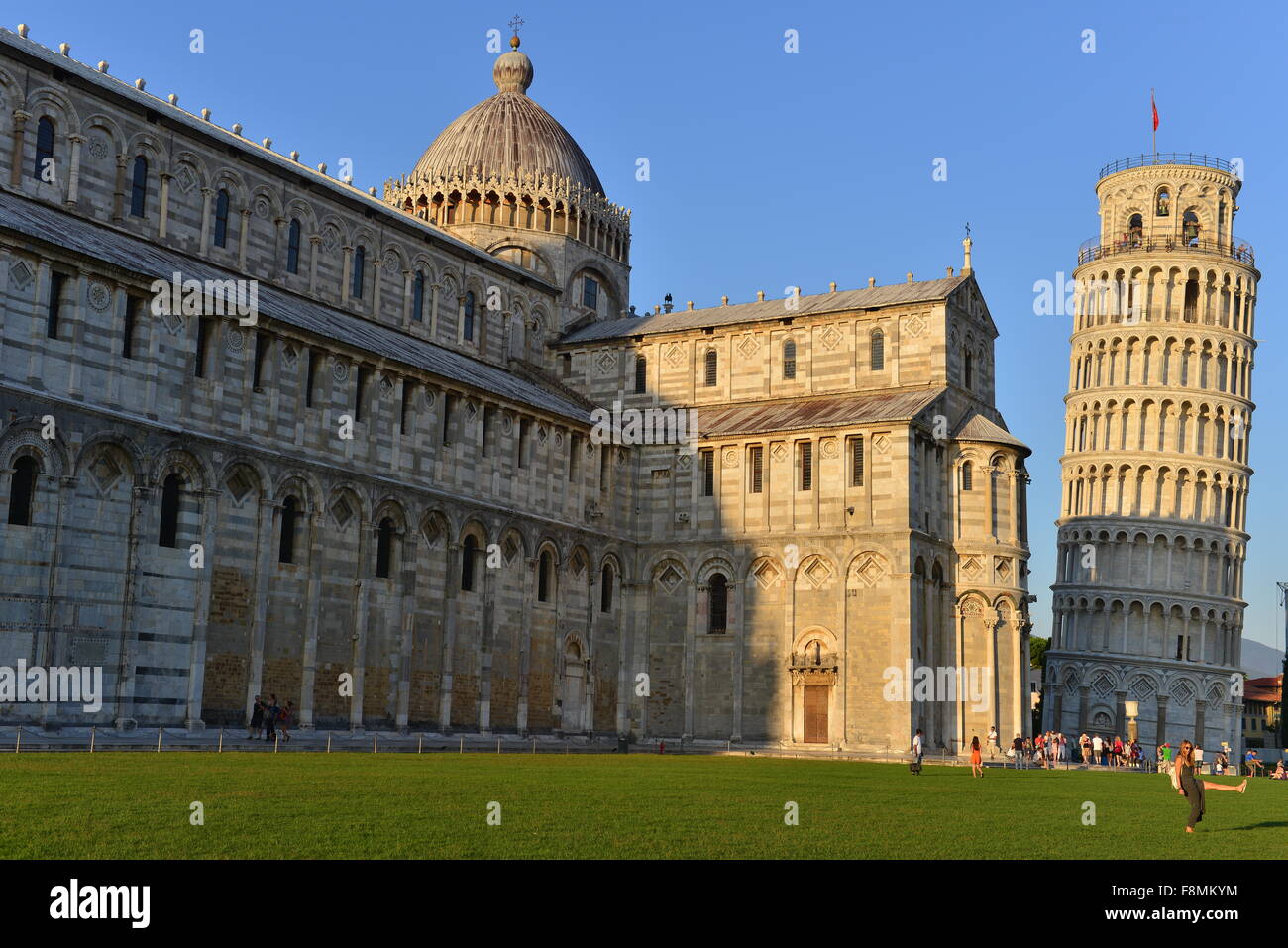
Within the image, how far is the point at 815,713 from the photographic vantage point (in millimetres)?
57312

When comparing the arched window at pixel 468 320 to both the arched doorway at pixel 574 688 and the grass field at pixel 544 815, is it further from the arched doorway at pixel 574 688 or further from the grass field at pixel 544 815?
the grass field at pixel 544 815

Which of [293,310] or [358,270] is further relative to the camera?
[358,270]

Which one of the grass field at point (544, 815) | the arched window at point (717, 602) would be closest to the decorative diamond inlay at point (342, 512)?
the grass field at point (544, 815)

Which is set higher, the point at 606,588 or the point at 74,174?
the point at 74,174

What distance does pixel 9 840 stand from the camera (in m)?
15.4

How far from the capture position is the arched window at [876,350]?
62094mm

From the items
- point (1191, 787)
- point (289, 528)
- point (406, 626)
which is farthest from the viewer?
point (406, 626)

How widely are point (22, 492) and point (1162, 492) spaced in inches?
2847

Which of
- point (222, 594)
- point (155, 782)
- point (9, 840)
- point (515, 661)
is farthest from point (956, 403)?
point (9, 840)

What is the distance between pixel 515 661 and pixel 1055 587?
50.7 metres

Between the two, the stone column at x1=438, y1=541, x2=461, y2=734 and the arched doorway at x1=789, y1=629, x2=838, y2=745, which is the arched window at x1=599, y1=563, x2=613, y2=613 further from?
the stone column at x1=438, y1=541, x2=461, y2=734

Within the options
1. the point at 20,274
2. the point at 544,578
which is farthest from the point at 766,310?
the point at 20,274

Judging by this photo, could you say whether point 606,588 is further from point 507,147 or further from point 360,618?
point 507,147

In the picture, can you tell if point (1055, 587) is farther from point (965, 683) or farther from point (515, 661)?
point (515, 661)
